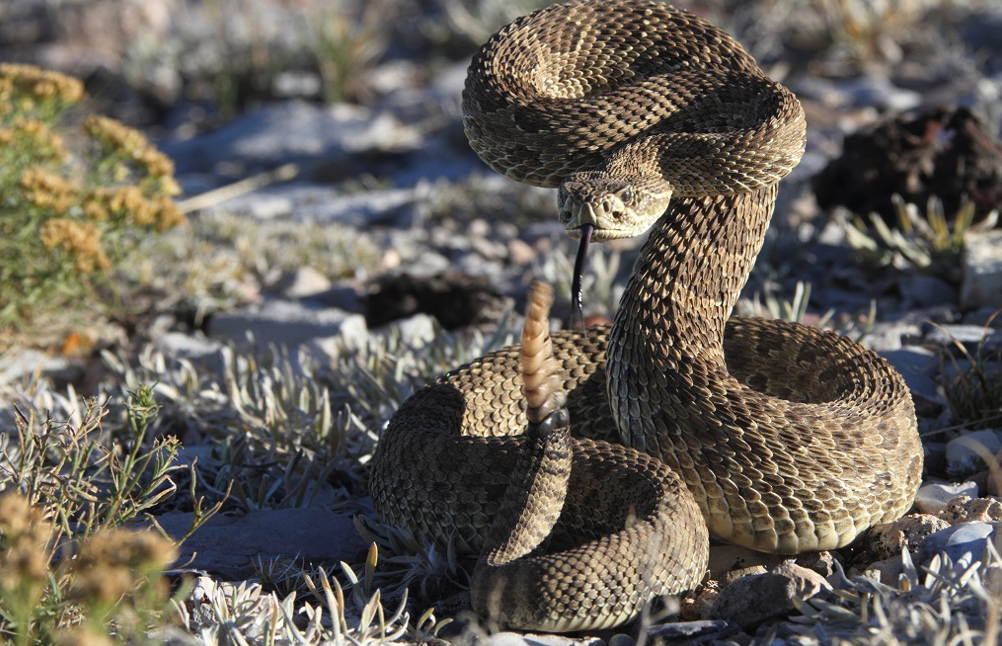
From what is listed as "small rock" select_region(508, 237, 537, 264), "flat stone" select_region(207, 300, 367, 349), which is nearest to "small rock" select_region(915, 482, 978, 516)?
"flat stone" select_region(207, 300, 367, 349)

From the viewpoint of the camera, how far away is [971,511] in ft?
12.3

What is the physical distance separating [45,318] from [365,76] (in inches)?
297

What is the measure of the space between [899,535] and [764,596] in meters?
0.65

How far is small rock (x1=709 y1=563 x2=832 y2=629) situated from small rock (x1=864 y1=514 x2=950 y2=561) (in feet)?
1.32

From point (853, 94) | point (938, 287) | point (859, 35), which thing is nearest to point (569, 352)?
A: point (938, 287)

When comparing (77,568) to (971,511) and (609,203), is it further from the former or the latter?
(971,511)

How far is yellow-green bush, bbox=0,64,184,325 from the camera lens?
534 cm

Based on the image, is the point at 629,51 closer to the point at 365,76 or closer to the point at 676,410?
the point at 676,410

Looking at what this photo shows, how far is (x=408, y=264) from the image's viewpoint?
775 centimetres

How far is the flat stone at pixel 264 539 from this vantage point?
3.83 metres

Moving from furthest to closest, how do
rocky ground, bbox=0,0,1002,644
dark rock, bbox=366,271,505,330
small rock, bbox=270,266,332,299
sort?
small rock, bbox=270,266,332,299 → dark rock, bbox=366,271,505,330 → rocky ground, bbox=0,0,1002,644

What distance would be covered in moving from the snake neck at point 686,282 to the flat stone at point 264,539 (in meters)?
1.15

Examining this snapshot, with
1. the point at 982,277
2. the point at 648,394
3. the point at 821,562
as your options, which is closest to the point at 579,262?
the point at 648,394

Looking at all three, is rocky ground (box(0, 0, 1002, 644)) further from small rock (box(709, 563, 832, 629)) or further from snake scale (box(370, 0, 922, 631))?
snake scale (box(370, 0, 922, 631))
